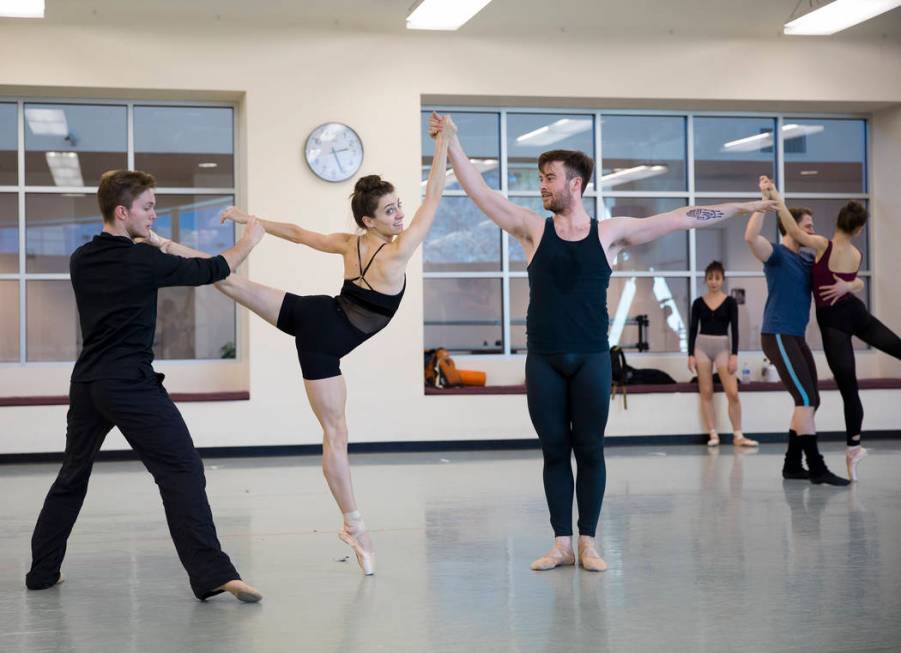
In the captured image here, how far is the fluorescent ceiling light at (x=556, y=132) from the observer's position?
1033cm

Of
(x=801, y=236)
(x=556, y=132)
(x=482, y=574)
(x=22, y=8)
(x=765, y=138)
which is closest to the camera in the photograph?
(x=482, y=574)

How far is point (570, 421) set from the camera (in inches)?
169

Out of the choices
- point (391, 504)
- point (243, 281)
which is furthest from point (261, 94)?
point (243, 281)

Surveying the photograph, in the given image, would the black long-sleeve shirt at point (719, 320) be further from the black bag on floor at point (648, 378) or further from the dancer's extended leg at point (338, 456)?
the dancer's extended leg at point (338, 456)

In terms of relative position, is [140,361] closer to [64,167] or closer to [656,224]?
[656,224]

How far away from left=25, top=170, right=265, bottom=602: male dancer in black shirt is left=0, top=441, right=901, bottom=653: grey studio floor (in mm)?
256

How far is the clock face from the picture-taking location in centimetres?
916

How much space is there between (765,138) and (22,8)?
7067 mm

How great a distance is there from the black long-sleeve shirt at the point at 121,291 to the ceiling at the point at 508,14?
5.34m

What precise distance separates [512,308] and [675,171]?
7.18 feet

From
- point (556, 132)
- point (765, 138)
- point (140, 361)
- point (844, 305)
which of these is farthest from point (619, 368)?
point (140, 361)

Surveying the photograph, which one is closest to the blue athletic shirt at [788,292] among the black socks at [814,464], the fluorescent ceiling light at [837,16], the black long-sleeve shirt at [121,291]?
the black socks at [814,464]

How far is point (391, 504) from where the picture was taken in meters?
6.09

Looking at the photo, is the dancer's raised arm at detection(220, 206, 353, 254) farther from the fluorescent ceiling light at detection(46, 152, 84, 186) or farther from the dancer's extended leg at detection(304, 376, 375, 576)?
the fluorescent ceiling light at detection(46, 152, 84, 186)
